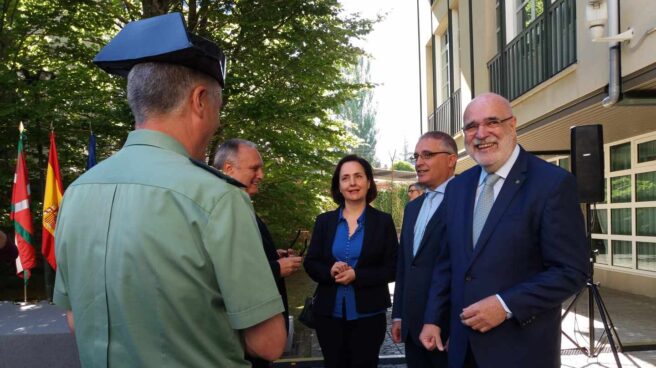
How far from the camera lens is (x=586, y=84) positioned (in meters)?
7.03

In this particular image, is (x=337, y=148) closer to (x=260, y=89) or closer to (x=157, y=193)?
(x=260, y=89)

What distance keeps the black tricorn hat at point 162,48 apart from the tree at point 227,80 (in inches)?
269

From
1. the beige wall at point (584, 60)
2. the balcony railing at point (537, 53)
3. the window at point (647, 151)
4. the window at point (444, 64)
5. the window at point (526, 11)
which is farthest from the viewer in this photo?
the window at point (444, 64)

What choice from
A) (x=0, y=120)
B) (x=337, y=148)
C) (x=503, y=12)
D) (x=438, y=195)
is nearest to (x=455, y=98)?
(x=503, y=12)

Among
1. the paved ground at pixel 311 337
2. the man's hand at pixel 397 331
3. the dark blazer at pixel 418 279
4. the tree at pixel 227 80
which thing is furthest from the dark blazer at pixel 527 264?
the tree at pixel 227 80

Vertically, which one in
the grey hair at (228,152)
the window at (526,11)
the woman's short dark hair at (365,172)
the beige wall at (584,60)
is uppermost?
the window at (526,11)

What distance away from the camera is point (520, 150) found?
2678 millimetres

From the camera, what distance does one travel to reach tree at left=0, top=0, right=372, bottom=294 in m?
8.27

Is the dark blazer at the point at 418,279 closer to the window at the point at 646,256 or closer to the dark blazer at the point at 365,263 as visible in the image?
the dark blazer at the point at 365,263

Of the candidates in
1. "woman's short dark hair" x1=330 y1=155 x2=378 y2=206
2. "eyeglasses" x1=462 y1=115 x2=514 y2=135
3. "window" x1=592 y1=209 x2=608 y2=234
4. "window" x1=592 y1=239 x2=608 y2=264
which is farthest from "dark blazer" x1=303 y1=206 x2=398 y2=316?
"window" x1=592 y1=209 x2=608 y2=234

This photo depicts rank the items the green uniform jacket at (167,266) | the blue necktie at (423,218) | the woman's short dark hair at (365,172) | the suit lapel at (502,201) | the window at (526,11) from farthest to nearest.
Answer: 1. the window at (526,11)
2. the woman's short dark hair at (365,172)
3. the blue necktie at (423,218)
4. the suit lapel at (502,201)
5. the green uniform jacket at (167,266)

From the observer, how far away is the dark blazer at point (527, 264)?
235 centimetres

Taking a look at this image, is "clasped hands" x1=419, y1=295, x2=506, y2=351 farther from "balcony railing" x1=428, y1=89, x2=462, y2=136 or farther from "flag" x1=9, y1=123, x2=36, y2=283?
"balcony railing" x1=428, y1=89, x2=462, y2=136

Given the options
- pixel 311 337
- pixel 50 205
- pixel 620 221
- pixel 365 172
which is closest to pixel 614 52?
pixel 365 172
